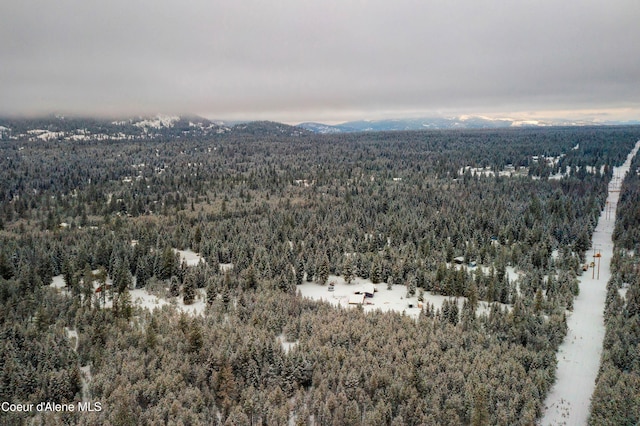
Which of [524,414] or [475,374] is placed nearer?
[524,414]

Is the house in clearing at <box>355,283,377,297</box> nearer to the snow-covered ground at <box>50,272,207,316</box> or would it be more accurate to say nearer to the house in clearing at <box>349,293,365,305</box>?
the house in clearing at <box>349,293,365,305</box>

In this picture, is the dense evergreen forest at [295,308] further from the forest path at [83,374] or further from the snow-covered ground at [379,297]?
the snow-covered ground at [379,297]

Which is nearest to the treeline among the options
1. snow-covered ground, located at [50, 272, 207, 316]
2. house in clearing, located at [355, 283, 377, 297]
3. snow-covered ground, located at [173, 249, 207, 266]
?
house in clearing, located at [355, 283, 377, 297]

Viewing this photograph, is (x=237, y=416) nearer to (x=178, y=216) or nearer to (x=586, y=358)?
(x=586, y=358)

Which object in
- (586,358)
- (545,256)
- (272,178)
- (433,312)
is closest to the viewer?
(586,358)

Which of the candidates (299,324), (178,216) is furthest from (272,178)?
(299,324)

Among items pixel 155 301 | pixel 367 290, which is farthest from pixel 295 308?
pixel 155 301

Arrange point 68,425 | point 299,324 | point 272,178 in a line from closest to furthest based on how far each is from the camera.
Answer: point 68,425 → point 299,324 → point 272,178
